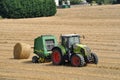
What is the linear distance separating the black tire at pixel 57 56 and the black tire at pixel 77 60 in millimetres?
623

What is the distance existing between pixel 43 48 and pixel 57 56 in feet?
3.57

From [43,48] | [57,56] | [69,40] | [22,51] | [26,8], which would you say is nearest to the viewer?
[69,40]

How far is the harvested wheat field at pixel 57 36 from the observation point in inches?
637

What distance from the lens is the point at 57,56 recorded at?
730 inches

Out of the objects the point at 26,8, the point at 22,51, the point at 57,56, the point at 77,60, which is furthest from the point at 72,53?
the point at 26,8

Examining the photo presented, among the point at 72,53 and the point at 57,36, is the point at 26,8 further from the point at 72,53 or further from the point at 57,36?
the point at 72,53

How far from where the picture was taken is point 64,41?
18.3 meters

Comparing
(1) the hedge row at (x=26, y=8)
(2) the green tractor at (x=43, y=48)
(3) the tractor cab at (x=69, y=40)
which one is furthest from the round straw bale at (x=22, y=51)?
(1) the hedge row at (x=26, y=8)

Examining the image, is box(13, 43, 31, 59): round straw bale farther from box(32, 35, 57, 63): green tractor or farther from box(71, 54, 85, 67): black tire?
box(71, 54, 85, 67): black tire

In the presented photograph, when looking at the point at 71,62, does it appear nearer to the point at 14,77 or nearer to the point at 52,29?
the point at 14,77

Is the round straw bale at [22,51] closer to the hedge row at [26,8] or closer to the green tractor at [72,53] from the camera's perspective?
the green tractor at [72,53]

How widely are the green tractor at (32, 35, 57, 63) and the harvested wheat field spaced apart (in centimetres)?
40

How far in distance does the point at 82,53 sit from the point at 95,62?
707 mm

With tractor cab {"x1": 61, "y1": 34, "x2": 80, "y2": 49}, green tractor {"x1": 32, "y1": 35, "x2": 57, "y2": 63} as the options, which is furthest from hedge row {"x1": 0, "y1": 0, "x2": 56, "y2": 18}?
tractor cab {"x1": 61, "y1": 34, "x2": 80, "y2": 49}
